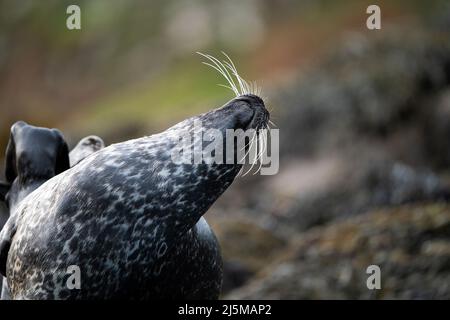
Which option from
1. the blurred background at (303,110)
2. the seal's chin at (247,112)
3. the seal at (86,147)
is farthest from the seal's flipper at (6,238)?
the blurred background at (303,110)

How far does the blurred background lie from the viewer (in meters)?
9.63

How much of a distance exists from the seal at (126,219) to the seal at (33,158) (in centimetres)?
99

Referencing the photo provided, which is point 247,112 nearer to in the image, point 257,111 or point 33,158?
point 257,111

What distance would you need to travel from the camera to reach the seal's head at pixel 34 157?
22.3 feet

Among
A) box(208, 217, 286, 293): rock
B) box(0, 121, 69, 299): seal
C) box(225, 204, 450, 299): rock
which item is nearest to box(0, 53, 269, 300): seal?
box(0, 121, 69, 299): seal

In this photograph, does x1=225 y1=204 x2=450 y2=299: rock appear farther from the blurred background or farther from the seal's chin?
the seal's chin

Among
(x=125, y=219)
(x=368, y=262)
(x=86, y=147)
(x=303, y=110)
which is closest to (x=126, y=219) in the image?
(x=125, y=219)

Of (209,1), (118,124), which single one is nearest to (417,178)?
(118,124)

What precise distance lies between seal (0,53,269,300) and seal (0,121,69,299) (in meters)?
0.99

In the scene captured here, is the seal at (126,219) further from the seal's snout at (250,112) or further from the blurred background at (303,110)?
the blurred background at (303,110)

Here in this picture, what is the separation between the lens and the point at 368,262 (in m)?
9.41

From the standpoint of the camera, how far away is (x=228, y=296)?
931 cm
